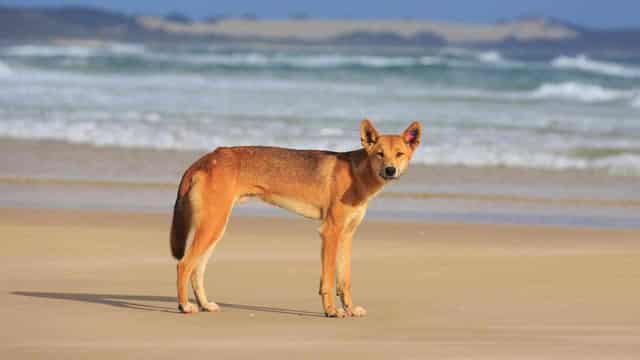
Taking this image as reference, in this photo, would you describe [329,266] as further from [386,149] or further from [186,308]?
[186,308]

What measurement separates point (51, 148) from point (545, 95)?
61.7ft

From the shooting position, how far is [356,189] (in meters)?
9.05

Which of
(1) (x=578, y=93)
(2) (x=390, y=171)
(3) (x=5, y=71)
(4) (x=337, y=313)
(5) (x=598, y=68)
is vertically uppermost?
(5) (x=598, y=68)

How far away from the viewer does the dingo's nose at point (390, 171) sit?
29.1 ft

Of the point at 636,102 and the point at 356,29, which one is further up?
the point at 356,29

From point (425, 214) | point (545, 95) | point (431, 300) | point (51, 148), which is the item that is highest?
point (545, 95)

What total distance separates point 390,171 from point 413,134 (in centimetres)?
35

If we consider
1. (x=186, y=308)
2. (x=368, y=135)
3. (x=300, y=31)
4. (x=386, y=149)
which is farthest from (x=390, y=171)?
(x=300, y=31)

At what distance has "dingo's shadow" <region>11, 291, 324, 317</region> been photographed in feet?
29.6

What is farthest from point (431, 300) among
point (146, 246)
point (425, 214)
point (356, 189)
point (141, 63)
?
point (141, 63)

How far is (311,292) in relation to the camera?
9.72 meters

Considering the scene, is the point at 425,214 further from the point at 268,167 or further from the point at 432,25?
the point at 432,25

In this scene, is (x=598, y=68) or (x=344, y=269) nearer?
(x=344, y=269)

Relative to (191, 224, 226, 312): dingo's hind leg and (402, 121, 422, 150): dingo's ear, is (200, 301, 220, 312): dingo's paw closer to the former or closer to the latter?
(191, 224, 226, 312): dingo's hind leg
